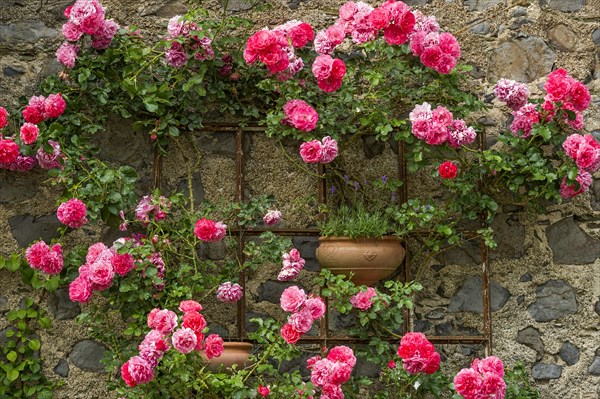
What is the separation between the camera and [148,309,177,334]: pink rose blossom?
12.2 ft

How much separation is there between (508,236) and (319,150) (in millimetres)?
917

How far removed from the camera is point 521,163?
4.18 metres

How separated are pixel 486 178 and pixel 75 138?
1722mm

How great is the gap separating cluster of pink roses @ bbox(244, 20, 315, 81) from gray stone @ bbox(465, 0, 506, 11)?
75 centimetres

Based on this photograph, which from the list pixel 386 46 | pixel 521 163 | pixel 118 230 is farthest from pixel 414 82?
pixel 118 230

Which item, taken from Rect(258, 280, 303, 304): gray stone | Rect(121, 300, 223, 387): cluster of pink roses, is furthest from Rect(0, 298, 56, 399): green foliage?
Rect(258, 280, 303, 304): gray stone

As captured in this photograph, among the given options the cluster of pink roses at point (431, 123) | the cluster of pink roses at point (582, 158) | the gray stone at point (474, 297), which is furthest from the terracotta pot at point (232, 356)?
the cluster of pink roses at point (582, 158)

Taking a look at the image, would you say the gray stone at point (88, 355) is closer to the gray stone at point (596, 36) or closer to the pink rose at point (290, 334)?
the pink rose at point (290, 334)

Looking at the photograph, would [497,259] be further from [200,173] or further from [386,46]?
[200,173]

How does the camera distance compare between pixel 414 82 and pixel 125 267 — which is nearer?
pixel 125 267

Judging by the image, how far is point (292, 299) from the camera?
3.88m

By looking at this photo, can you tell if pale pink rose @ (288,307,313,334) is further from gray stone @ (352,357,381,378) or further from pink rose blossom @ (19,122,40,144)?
pink rose blossom @ (19,122,40,144)

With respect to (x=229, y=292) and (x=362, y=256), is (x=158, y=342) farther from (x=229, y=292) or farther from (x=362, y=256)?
(x=362, y=256)

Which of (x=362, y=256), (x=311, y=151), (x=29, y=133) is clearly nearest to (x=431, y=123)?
(x=311, y=151)
